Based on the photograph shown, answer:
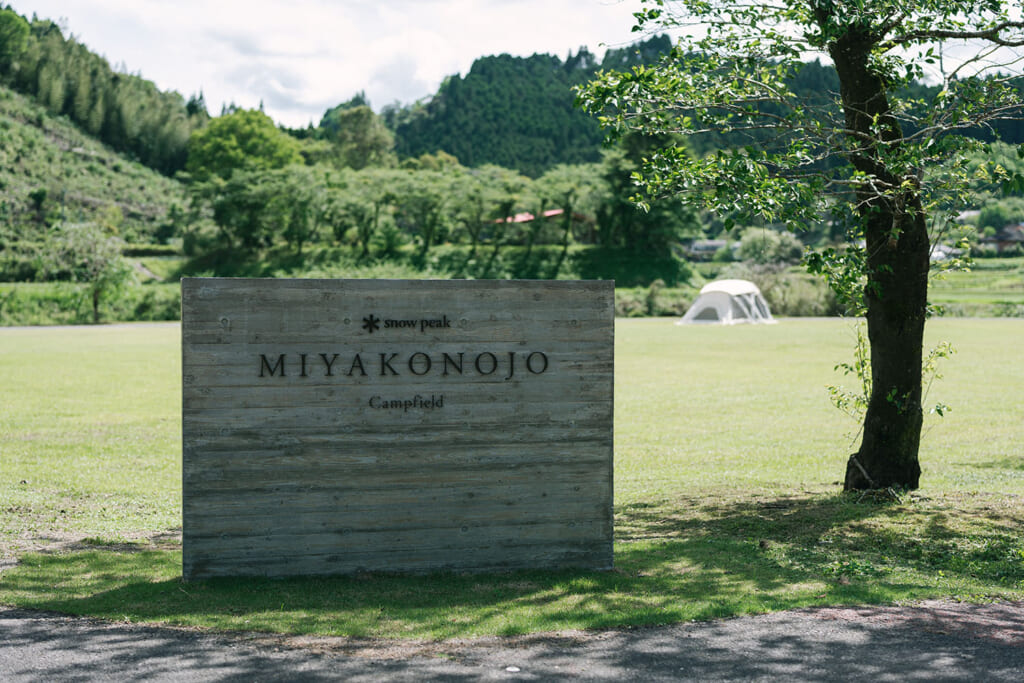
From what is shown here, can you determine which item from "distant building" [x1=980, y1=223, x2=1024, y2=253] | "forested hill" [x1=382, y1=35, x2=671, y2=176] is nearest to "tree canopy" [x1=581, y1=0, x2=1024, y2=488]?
"distant building" [x1=980, y1=223, x2=1024, y2=253]

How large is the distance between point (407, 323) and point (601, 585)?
2.43 m

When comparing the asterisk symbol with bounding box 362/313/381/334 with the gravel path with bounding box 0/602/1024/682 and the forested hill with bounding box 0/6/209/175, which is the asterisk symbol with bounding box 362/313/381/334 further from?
the forested hill with bounding box 0/6/209/175

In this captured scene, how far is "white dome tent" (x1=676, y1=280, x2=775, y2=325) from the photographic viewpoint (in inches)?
2103

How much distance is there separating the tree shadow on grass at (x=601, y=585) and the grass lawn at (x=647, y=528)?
0.08 feet

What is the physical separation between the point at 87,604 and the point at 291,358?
2.16 meters

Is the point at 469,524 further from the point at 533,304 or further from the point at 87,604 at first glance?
the point at 87,604

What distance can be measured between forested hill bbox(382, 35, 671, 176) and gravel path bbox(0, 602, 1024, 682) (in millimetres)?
157038

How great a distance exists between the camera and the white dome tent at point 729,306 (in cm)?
5341

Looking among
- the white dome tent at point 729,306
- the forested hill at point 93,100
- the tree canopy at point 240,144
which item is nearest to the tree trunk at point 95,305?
the white dome tent at point 729,306

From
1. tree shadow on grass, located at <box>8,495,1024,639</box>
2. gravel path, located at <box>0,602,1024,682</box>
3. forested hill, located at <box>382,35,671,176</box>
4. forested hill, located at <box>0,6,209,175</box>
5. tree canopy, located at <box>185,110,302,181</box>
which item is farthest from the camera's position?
forested hill, located at <box>382,35,671,176</box>

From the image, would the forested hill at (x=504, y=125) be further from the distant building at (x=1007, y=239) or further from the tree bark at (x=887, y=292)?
the tree bark at (x=887, y=292)

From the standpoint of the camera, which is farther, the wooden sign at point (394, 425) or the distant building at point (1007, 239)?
the distant building at point (1007, 239)

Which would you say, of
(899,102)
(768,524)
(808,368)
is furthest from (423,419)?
(808,368)

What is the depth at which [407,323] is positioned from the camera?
7.55m
